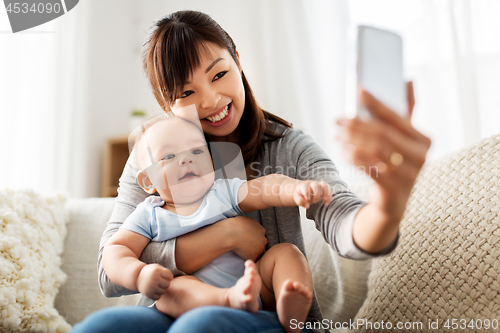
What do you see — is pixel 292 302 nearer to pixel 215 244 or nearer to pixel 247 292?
pixel 247 292

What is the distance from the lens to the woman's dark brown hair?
0.80 meters

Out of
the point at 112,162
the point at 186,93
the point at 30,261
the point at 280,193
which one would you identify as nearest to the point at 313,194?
the point at 280,193

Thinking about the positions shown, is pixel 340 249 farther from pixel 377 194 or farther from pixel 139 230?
pixel 139 230

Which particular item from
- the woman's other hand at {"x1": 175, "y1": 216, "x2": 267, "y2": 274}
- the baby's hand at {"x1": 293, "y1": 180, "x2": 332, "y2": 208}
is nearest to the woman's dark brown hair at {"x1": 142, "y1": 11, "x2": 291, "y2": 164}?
the woman's other hand at {"x1": 175, "y1": 216, "x2": 267, "y2": 274}

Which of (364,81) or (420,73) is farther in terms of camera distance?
(420,73)

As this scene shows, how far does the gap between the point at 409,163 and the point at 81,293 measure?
1.13 meters

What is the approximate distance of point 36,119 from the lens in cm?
224

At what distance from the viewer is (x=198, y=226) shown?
75cm

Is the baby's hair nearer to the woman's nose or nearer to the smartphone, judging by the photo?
the woman's nose

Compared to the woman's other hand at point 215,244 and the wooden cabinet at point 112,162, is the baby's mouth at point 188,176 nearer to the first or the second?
the woman's other hand at point 215,244

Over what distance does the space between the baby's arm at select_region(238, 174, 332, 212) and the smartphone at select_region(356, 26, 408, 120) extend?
0.17 metres

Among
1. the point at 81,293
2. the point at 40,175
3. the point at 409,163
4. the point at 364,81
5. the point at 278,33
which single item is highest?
the point at 278,33

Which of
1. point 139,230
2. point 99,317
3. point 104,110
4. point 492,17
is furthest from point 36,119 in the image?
point 492,17

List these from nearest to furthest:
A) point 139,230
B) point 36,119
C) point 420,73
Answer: point 139,230 → point 420,73 → point 36,119
